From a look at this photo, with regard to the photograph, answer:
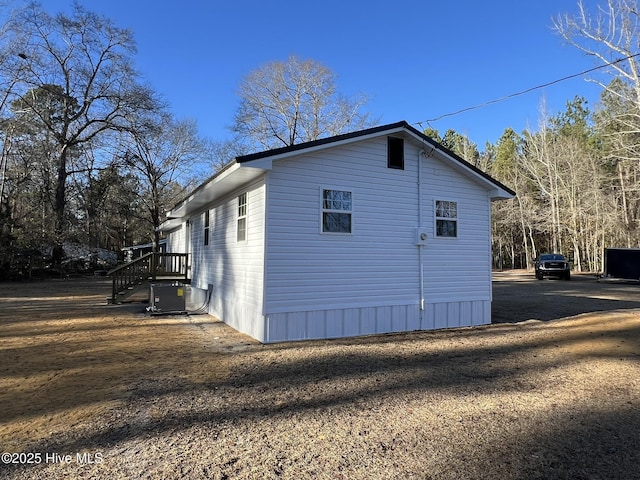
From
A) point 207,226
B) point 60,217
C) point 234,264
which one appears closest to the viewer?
point 234,264

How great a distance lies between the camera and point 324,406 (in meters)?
4.35

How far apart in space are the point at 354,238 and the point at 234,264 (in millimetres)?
2977

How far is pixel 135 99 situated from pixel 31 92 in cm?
679

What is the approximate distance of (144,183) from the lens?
3294 cm

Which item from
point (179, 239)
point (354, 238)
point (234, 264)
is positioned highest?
point (179, 239)

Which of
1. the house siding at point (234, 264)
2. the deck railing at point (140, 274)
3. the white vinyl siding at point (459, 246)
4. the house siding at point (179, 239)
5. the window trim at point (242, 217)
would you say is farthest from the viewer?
the house siding at point (179, 239)

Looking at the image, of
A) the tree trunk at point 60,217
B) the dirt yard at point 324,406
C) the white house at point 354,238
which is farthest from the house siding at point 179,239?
the tree trunk at point 60,217

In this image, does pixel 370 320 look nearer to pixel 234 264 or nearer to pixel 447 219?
pixel 447 219

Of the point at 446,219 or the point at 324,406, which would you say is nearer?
the point at 324,406

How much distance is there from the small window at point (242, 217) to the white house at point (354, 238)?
0.15ft

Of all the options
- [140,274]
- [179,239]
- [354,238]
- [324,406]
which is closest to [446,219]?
[354,238]

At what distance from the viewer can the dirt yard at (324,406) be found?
122 inches

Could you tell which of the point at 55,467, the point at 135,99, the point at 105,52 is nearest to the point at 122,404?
the point at 55,467

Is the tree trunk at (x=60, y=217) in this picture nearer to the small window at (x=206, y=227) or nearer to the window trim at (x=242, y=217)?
the small window at (x=206, y=227)
